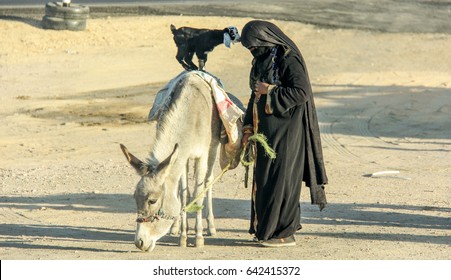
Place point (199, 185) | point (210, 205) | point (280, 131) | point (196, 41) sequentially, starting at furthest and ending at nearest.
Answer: point (210, 205)
point (196, 41)
point (199, 185)
point (280, 131)

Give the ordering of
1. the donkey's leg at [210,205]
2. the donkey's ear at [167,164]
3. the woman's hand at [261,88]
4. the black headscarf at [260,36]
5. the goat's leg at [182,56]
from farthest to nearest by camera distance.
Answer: the goat's leg at [182,56] < the donkey's leg at [210,205] < the woman's hand at [261,88] < the black headscarf at [260,36] < the donkey's ear at [167,164]

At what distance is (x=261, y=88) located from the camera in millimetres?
11852

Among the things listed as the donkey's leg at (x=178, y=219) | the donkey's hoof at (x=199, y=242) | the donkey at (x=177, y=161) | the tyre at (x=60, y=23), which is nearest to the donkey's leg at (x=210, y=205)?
the donkey at (x=177, y=161)

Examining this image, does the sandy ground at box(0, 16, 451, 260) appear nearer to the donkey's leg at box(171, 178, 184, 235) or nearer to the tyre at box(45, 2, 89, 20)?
the donkey's leg at box(171, 178, 184, 235)

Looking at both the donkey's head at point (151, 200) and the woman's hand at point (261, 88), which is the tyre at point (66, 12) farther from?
the donkey's head at point (151, 200)

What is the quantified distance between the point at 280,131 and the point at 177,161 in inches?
42.5

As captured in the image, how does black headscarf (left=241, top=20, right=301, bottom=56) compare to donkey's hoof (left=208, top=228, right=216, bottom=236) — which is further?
donkey's hoof (left=208, top=228, right=216, bottom=236)

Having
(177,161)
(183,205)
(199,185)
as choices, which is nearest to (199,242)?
(183,205)

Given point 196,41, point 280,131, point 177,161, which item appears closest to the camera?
point 177,161

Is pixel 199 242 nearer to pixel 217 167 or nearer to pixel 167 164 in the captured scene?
pixel 167 164

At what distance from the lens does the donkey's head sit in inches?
442

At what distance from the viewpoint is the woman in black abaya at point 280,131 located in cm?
1176

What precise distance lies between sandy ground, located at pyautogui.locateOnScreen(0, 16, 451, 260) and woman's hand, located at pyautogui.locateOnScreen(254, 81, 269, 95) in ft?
4.97

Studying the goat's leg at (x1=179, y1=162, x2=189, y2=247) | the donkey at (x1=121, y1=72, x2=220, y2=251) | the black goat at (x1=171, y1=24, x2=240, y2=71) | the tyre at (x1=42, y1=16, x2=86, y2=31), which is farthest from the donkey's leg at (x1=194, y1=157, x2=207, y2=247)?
the tyre at (x1=42, y1=16, x2=86, y2=31)
